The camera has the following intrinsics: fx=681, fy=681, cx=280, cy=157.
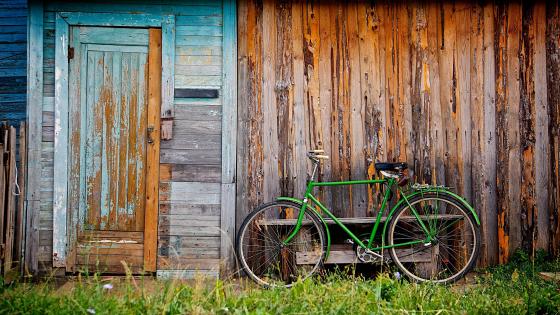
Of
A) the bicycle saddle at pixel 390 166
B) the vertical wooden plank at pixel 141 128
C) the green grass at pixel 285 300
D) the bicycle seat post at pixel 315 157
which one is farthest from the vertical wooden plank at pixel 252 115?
the green grass at pixel 285 300

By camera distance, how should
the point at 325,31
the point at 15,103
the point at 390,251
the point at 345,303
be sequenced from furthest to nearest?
the point at 15,103 < the point at 325,31 < the point at 390,251 < the point at 345,303

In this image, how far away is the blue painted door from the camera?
6891 millimetres

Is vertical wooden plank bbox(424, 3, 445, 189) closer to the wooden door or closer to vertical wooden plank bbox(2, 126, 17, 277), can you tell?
the wooden door

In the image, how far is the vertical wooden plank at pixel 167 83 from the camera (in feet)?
22.6

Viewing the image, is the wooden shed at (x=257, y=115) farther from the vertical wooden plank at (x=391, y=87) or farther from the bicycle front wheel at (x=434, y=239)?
the bicycle front wheel at (x=434, y=239)

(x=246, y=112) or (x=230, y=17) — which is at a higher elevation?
(x=230, y=17)

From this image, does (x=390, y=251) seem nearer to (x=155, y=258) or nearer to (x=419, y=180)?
(x=419, y=180)

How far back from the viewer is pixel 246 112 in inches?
279

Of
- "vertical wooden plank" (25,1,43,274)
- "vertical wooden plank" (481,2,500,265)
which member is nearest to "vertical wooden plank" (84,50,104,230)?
Result: "vertical wooden plank" (25,1,43,274)

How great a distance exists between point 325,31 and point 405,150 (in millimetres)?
1510

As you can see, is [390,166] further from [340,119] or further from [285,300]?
[285,300]

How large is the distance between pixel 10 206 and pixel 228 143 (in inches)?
84.8

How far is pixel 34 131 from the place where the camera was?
6770mm

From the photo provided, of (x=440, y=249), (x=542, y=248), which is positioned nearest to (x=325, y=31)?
(x=440, y=249)
